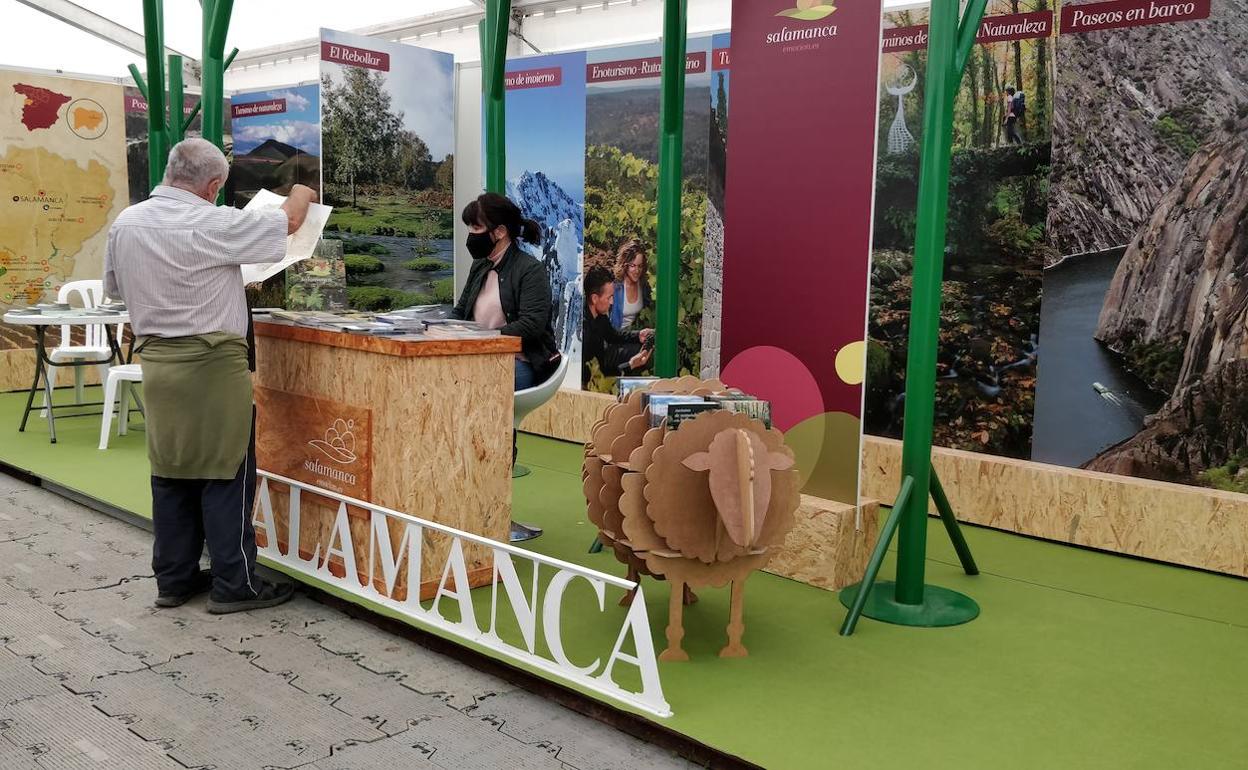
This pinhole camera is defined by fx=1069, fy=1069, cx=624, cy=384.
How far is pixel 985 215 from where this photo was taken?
19.4ft

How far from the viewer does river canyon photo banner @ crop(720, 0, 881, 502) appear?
4109 mm

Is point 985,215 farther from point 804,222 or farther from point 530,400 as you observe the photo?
point 530,400

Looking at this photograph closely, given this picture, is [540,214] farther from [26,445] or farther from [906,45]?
[26,445]

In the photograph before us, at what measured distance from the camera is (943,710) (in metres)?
3.20

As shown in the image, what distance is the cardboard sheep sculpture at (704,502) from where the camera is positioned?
11.0ft

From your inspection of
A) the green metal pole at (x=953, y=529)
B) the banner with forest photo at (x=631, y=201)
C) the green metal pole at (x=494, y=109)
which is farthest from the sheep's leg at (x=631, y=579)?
the banner with forest photo at (x=631, y=201)

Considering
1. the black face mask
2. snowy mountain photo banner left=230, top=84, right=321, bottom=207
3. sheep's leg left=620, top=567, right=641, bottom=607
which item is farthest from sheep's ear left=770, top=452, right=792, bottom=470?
snowy mountain photo banner left=230, top=84, right=321, bottom=207

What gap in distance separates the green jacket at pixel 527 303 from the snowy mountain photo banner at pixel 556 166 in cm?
305

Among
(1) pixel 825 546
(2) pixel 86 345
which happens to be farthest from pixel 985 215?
(2) pixel 86 345

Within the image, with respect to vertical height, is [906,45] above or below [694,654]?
above

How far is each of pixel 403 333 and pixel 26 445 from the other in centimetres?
439

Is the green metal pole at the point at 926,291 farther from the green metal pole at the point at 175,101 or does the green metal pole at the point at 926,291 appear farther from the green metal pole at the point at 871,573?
the green metal pole at the point at 175,101

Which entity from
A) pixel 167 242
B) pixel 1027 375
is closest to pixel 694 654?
pixel 167 242

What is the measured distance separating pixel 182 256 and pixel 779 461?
2184 millimetres
